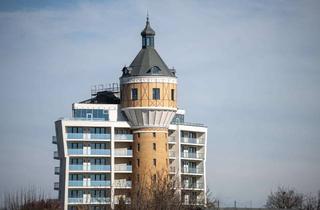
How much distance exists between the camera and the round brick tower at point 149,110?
132 m

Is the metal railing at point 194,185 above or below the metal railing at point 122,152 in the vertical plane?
below

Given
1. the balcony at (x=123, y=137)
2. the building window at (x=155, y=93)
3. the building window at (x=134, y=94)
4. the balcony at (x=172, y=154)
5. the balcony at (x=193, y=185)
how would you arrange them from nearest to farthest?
the building window at (x=155, y=93), the building window at (x=134, y=94), the balcony at (x=123, y=137), the balcony at (x=193, y=185), the balcony at (x=172, y=154)

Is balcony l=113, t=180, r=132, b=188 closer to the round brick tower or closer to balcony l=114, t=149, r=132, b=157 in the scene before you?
the round brick tower

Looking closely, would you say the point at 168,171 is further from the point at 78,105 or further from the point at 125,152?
the point at 78,105

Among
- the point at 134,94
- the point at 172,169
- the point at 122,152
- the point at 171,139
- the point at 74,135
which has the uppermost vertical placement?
the point at 134,94

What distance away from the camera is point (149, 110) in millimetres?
131875

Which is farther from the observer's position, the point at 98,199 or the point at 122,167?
the point at 122,167

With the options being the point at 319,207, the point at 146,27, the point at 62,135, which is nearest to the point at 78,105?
the point at 62,135

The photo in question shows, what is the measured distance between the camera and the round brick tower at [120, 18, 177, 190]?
13162cm

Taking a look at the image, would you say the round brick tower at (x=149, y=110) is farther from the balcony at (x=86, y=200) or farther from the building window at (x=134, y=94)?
the balcony at (x=86, y=200)

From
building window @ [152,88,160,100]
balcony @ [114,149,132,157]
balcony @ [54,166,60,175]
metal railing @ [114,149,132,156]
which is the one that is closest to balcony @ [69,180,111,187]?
balcony @ [114,149,132,157]

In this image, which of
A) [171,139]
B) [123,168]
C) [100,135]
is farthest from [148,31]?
[123,168]

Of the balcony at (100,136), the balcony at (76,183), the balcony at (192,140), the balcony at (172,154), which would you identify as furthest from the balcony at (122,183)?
the balcony at (192,140)

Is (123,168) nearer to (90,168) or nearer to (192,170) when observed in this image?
(90,168)
